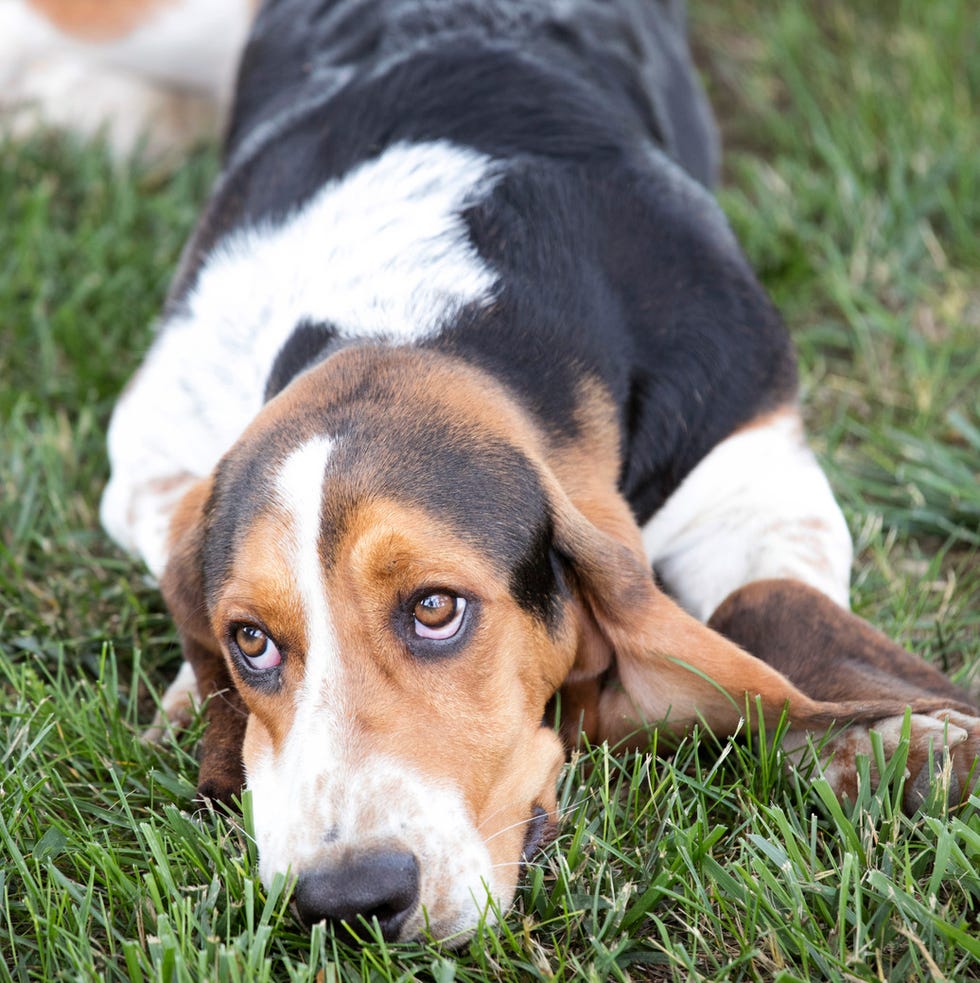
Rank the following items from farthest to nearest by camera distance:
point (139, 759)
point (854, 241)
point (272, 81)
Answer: point (854, 241)
point (272, 81)
point (139, 759)

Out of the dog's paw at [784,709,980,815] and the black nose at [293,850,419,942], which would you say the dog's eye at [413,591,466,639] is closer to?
the black nose at [293,850,419,942]

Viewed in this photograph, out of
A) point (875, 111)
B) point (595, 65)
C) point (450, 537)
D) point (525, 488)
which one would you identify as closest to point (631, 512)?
point (525, 488)

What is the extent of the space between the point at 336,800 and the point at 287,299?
1586 mm

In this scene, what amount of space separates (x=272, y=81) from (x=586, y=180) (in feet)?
5.54

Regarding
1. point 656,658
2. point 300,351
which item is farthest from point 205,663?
point 656,658

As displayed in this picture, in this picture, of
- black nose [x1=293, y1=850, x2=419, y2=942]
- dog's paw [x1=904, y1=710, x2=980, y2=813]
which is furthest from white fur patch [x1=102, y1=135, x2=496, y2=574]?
dog's paw [x1=904, y1=710, x2=980, y2=813]

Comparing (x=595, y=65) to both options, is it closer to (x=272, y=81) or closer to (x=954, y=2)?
(x=272, y=81)

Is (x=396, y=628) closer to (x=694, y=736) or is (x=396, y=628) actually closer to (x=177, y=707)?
(x=694, y=736)

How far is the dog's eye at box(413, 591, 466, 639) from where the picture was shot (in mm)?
2803

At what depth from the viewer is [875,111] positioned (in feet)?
20.7

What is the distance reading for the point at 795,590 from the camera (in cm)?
340

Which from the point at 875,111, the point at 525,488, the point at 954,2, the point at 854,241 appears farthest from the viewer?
the point at 954,2

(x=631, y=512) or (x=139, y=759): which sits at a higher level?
(x=631, y=512)

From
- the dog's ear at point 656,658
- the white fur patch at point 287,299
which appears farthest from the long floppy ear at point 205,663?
the dog's ear at point 656,658
